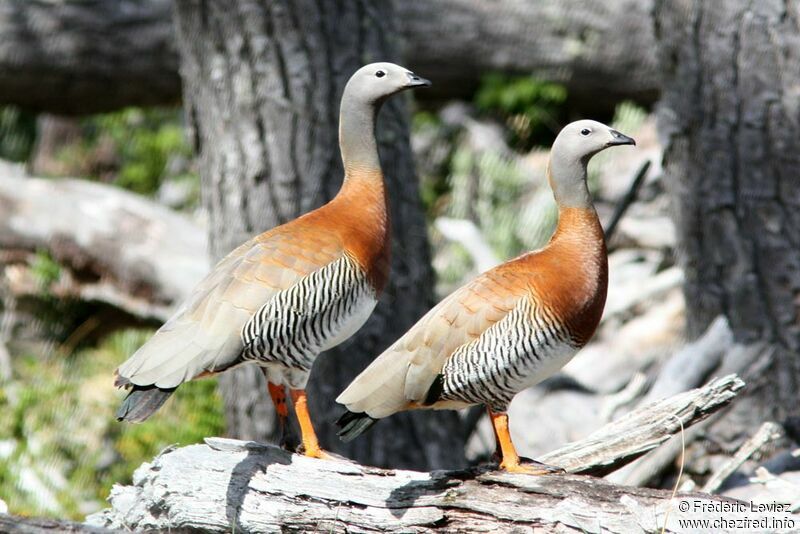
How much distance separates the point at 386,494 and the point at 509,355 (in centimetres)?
64

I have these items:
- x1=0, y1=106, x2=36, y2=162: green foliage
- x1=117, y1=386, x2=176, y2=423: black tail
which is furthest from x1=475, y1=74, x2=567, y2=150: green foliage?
x1=117, y1=386, x2=176, y2=423: black tail

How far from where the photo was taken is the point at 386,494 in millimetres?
3781

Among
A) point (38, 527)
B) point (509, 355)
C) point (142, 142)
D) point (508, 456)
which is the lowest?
point (142, 142)

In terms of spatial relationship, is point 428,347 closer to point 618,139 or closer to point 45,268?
point 618,139

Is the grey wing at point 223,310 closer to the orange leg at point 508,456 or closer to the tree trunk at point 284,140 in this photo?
the orange leg at point 508,456

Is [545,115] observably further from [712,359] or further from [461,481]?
[461,481]

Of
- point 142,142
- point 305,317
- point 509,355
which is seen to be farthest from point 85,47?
point 509,355

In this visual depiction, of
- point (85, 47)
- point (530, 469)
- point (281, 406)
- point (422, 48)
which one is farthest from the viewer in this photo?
point (422, 48)

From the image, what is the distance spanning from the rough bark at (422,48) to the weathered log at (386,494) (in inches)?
175

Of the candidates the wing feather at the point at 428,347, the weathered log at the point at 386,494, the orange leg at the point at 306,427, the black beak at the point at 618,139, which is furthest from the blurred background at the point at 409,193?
the black beak at the point at 618,139

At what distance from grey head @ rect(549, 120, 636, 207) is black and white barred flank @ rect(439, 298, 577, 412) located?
44 cm

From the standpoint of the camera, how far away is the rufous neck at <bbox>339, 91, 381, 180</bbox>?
4.05 m

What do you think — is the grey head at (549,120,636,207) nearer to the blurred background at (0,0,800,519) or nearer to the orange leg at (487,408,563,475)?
the orange leg at (487,408,563,475)

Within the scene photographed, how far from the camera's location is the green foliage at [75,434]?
21.2 ft
